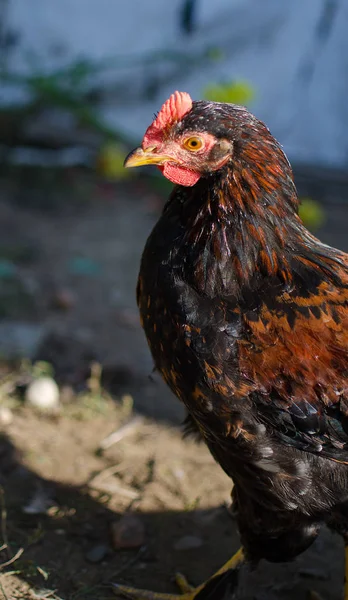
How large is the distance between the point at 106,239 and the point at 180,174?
13.6 ft

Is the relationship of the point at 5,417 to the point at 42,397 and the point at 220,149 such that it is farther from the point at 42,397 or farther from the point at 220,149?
the point at 220,149

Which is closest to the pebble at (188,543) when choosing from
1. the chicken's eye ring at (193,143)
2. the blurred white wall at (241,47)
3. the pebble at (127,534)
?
the pebble at (127,534)

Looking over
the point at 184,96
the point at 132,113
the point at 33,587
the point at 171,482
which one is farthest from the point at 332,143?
the point at 33,587

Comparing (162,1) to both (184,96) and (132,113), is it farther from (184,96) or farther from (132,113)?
(184,96)

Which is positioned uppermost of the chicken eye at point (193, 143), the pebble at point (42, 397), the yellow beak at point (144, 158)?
the chicken eye at point (193, 143)

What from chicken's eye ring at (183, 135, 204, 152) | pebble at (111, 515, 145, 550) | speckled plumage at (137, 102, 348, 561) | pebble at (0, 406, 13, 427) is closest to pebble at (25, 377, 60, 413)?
pebble at (0, 406, 13, 427)

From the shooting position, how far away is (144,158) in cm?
219

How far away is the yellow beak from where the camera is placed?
217 centimetres

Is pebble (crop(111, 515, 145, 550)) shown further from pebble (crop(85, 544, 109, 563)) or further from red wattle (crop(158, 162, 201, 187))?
red wattle (crop(158, 162, 201, 187))

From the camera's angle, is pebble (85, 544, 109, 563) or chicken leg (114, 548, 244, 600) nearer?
chicken leg (114, 548, 244, 600)

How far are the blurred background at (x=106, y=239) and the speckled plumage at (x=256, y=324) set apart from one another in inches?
33.4

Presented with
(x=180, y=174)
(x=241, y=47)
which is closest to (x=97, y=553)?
(x=180, y=174)

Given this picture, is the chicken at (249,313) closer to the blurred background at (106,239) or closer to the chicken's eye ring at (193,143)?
the chicken's eye ring at (193,143)

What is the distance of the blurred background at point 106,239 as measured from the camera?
2.91m
